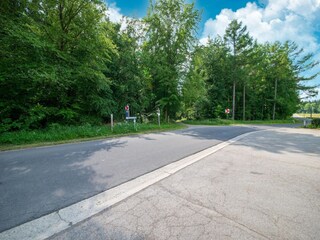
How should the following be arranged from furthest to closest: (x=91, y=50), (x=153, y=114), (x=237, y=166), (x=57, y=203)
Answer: (x=153, y=114) → (x=91, y=50) → (x=237, y=166) → (x=57, y=203)

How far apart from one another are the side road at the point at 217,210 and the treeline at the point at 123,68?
24.9 ft

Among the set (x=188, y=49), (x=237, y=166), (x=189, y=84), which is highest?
(x=188, y=49)

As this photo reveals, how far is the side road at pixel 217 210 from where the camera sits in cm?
181

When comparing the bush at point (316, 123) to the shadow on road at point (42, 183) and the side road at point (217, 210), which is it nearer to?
the side road at point (217, 210)

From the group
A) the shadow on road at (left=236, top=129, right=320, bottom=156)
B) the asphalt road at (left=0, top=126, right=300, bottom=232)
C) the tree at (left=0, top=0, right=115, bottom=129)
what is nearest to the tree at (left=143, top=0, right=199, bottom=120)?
the tree at (left=0, top=0, right=115, bottom=129)

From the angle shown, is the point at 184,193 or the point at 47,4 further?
the point at 47,4

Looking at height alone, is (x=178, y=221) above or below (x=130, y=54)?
below

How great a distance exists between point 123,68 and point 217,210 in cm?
1479

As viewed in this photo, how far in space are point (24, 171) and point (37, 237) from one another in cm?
256

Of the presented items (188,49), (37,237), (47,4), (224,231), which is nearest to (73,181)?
(37,237)

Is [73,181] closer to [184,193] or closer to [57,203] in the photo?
[57,203]

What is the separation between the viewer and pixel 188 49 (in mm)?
18188

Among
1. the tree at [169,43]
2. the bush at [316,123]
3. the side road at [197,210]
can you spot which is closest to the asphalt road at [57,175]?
the side road at [197,210]

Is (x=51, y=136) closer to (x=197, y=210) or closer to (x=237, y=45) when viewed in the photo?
(x=197, y=210)
